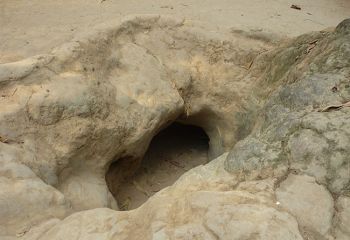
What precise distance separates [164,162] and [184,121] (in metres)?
0.45

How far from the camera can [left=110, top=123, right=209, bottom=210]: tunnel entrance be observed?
3.29m

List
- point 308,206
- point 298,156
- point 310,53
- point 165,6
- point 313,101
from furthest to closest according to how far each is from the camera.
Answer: point 165,6
point 310,53
point 313,101
point 298,156
point 308,206

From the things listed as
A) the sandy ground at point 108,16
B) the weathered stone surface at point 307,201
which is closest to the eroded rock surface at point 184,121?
the weathered stone surface at point 307,201

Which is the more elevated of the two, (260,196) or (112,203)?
(260,196)

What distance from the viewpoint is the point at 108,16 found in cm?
375

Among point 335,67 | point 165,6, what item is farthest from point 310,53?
point 165,6

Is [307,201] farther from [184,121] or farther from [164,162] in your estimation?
[164,162]

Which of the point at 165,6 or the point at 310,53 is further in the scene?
the point at 165,6

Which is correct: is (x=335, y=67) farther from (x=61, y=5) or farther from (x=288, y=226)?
(x=61, y=5)

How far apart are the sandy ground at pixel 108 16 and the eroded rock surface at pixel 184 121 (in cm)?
33

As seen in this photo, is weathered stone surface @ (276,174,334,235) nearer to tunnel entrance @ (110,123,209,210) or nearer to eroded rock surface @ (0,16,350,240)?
eroded rock surface @ (0,16,350,240)

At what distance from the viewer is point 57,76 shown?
2670 mm

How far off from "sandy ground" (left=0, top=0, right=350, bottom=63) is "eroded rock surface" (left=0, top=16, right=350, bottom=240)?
331 millimetres

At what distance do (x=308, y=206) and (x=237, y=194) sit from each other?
30 cm
